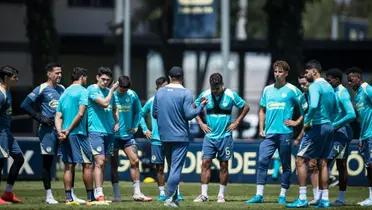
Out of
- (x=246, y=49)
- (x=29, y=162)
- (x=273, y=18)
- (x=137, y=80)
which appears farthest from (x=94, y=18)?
(x=29, y=162)

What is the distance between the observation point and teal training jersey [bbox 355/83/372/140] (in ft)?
69.2

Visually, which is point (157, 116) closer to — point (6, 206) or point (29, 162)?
point (6, 206)

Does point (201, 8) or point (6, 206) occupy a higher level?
point (201, 8)

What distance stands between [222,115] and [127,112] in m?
1.77

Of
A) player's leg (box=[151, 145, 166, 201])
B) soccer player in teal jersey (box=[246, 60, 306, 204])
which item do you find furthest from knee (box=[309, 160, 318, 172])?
player's leg (box=[151, 145, 166, 201])

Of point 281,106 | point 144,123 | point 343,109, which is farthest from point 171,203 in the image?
point 343,109

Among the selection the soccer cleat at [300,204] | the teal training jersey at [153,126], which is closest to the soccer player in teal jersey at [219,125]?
the teal training jersey at [153,126]

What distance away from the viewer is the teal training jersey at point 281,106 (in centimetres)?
2047

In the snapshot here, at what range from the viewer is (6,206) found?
63.8 feet

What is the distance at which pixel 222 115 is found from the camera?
21.7 m

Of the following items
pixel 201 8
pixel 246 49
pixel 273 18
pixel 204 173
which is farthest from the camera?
pixel 246 49

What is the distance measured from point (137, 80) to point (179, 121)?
110 feet

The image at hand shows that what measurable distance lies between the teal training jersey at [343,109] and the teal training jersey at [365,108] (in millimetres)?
739

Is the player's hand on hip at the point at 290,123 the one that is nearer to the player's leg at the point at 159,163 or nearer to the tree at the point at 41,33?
the player's leg at the point at 159,163
